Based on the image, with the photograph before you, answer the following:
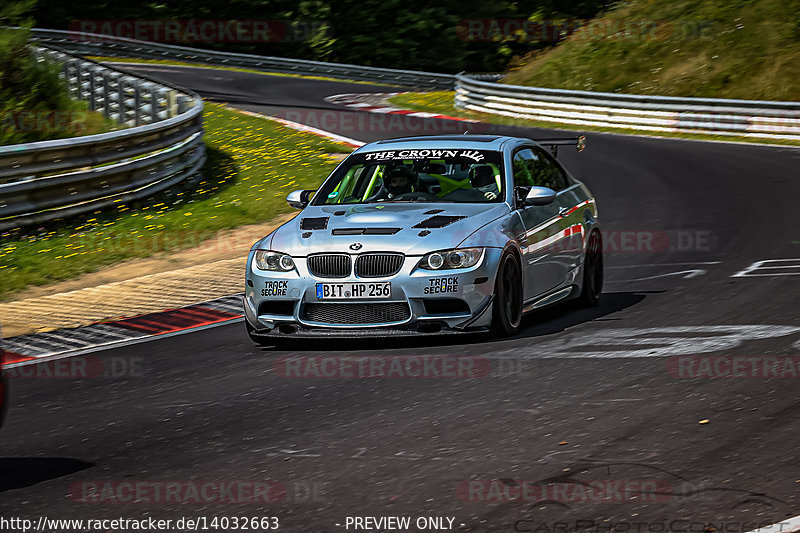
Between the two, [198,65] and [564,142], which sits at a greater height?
[564,142]

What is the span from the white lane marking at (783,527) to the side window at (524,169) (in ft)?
17.7

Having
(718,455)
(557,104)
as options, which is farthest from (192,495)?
(557,104)

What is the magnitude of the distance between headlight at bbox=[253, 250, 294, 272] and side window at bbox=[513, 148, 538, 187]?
2.11 metres

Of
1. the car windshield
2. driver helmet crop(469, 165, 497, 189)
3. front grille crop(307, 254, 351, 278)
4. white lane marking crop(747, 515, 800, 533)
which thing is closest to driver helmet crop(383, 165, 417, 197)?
the car windshield

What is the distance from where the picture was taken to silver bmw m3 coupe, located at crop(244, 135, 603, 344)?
889 cm

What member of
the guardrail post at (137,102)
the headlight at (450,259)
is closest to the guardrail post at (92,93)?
the guardrail post at (137,102)

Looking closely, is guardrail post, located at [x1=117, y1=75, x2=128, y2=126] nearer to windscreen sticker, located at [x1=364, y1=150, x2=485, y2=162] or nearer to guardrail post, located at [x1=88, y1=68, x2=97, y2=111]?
guardrail post, located at [x1=88, y1=68, x2=97, y2=111]

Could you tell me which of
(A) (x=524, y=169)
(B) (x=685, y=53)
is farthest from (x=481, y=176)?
(B) (x=685, y=53)

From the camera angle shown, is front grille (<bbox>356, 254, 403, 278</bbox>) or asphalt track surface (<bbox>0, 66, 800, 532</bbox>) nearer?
asphalt track surface (<bbox>0, 66, 800, 532</bbox>)

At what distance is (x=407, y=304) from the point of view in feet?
29.1

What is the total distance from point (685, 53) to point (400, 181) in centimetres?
3217

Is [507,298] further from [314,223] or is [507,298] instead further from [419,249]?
[314,223]

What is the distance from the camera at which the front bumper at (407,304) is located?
885 cm

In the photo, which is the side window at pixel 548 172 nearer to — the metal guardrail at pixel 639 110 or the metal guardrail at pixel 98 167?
the metal guardrail at pixel 98 167
